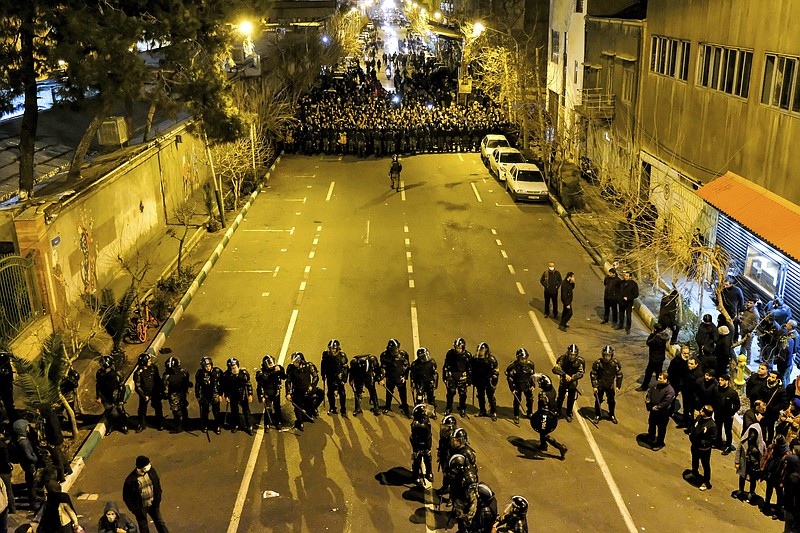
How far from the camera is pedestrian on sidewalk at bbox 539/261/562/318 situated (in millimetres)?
18047

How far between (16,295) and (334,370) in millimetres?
6827

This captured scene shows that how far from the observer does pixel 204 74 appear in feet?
62.0

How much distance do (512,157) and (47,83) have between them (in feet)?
62.3

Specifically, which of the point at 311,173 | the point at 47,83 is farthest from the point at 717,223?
the point at 47,83

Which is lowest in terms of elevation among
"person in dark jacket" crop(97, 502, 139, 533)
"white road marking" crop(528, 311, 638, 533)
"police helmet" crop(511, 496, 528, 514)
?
"white road marking" crop(528, 311, 638, 533)

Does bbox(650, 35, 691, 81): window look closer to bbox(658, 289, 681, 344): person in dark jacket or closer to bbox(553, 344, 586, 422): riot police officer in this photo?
bbox(658, 289, 681, 344): person in dark jacket

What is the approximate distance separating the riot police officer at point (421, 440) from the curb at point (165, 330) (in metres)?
5.14

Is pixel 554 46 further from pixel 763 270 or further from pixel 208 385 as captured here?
pixel 208 385

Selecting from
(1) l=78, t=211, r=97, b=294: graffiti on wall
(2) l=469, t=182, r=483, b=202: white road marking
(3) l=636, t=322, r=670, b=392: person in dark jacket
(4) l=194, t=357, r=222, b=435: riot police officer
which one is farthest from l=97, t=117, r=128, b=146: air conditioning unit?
(3) l=636, t=322, r=670, b=392: person in dark jacket

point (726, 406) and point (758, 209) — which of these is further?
point (758, 209)

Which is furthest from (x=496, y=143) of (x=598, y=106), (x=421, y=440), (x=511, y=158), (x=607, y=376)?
(x=421, y=440)

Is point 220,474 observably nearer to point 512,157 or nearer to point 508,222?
point 508,222

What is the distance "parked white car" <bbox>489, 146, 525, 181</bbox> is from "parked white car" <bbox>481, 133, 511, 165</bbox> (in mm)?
1805

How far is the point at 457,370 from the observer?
13.2 meters
